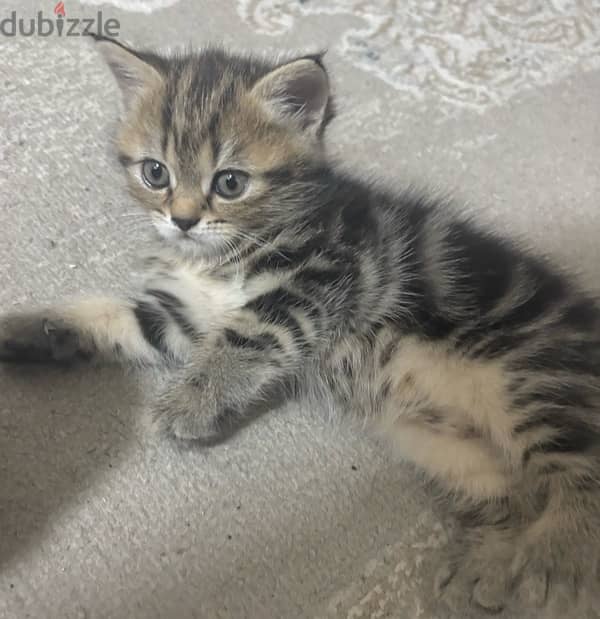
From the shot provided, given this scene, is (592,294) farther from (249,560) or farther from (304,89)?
(249,560)

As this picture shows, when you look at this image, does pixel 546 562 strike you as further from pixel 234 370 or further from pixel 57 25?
pixel 57 25

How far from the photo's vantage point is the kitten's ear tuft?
101 centimetres

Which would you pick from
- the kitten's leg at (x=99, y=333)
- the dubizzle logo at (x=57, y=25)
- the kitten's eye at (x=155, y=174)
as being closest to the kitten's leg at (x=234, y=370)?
the kitten's leg at (x=99, y=333)

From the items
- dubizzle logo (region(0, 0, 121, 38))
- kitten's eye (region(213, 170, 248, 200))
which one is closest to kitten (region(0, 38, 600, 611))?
kitten's eye (region(213, 170, 248, 200))

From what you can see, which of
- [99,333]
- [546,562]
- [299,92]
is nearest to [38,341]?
[99,333]

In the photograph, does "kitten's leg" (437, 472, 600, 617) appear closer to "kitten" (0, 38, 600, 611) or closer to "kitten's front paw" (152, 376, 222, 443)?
"kitten" (0, 38, 600, 611)

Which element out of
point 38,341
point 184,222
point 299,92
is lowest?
point 38,341

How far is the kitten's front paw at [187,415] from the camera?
3.25 feet

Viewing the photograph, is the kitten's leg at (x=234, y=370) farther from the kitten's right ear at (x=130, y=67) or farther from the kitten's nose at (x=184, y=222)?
the kitten's right ear at (x=130, y=67)

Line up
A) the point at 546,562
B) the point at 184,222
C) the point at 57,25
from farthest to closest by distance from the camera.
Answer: the point at 57,25
the point at 184,222
the point at 546,562

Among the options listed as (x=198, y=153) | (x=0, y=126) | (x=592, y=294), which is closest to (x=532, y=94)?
(x=592, y=294)

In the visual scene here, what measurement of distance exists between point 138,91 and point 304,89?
274 millimetres

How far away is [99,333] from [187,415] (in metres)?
0.21

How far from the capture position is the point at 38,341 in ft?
3.52
